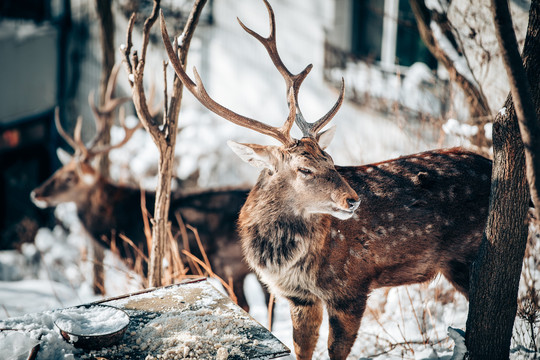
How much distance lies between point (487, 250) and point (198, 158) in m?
7.46

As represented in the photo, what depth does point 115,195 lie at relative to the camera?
6.11 meters

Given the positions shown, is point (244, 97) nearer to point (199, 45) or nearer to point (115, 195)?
point (199, 45)

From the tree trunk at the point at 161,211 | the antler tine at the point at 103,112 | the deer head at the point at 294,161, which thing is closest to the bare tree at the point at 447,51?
the deer head at the point at 294,161

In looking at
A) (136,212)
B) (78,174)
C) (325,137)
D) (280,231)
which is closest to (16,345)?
(280,231)

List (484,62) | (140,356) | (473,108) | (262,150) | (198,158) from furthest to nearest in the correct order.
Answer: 1. (198,158)
2. (473,108)
3. (484,62)
4. (262,150)
5. (140,356)

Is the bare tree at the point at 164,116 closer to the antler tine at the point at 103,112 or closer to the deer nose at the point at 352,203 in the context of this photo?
the deer nose at the point at 352,203

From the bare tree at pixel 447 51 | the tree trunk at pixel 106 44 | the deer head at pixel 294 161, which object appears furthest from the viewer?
the tree trunk at pixel 106 44

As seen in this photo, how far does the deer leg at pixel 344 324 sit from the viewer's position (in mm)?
3164

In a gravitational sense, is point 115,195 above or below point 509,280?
below

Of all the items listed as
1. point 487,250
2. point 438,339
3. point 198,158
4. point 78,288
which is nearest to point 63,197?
point 78,288

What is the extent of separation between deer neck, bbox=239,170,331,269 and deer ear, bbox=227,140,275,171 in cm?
10

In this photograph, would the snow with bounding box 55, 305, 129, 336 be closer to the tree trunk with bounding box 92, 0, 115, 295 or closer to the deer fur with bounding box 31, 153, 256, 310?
the deer fur with bounding box 31, 153, 256, 310

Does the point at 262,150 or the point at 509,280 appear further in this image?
the point at 262,150

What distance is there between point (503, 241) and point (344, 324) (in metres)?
1.01
